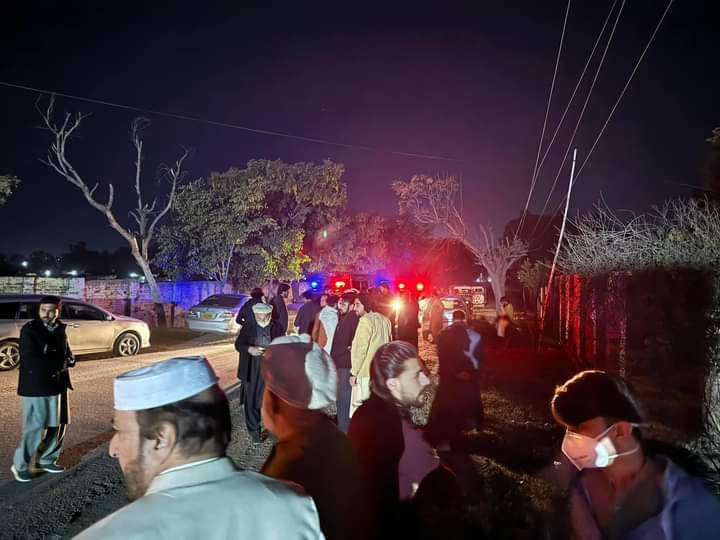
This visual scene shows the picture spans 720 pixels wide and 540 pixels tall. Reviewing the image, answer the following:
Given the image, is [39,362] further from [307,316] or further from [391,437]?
[307,316]

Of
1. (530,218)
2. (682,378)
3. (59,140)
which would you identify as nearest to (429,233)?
(530,218)

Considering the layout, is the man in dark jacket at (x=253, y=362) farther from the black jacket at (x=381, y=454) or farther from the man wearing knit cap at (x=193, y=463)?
the man wearing knit cap at (x=193, y=463)

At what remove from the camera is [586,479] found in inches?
90.5

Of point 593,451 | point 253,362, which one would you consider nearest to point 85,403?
point 253,362

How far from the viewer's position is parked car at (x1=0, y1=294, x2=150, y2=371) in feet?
40.6

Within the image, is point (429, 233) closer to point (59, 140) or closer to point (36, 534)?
point (59, 140)

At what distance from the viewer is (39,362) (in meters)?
5.71

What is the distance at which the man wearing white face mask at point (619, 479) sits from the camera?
1955mm

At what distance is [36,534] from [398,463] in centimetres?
334

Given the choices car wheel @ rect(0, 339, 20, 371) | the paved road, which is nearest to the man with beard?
the paved road

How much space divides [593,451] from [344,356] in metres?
5.33

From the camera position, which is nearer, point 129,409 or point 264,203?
point 129,409

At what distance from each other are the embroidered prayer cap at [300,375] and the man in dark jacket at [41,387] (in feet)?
13.9

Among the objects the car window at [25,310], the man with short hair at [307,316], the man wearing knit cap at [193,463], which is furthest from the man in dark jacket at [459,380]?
the car window at [25,310]
